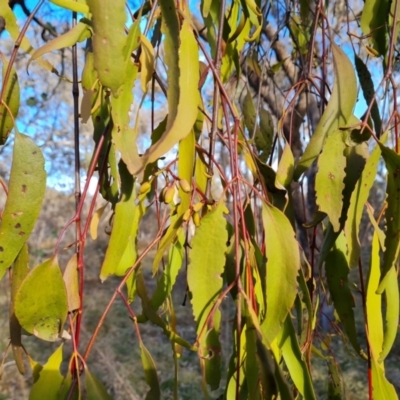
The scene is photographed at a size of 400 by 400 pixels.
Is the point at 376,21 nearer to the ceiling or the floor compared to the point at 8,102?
nearer to the ceiling

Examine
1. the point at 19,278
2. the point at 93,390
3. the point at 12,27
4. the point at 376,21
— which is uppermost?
the point at 376,21

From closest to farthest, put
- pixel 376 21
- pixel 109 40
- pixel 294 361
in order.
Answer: pixel 109 40, pixel 294 361, pixel 376 21

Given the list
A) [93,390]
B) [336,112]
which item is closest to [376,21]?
[336,112]

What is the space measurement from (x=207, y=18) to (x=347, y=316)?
399 millimetres

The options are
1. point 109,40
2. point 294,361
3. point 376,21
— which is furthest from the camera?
point 376,21

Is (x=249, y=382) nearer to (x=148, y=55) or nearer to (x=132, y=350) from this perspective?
(x=148, y=55)

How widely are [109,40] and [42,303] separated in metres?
0.23

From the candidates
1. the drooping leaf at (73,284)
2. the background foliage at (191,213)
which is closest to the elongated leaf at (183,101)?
the background foliage at (191,213)

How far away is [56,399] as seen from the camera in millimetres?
429

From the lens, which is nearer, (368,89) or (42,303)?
(42,303)

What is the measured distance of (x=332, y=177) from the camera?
1.53 feet

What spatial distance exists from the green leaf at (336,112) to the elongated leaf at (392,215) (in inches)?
2.5

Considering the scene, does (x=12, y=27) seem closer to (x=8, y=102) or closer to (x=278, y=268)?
(x=8, y=102)

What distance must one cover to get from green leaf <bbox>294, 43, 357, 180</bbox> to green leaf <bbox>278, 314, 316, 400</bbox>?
0.53 ft
